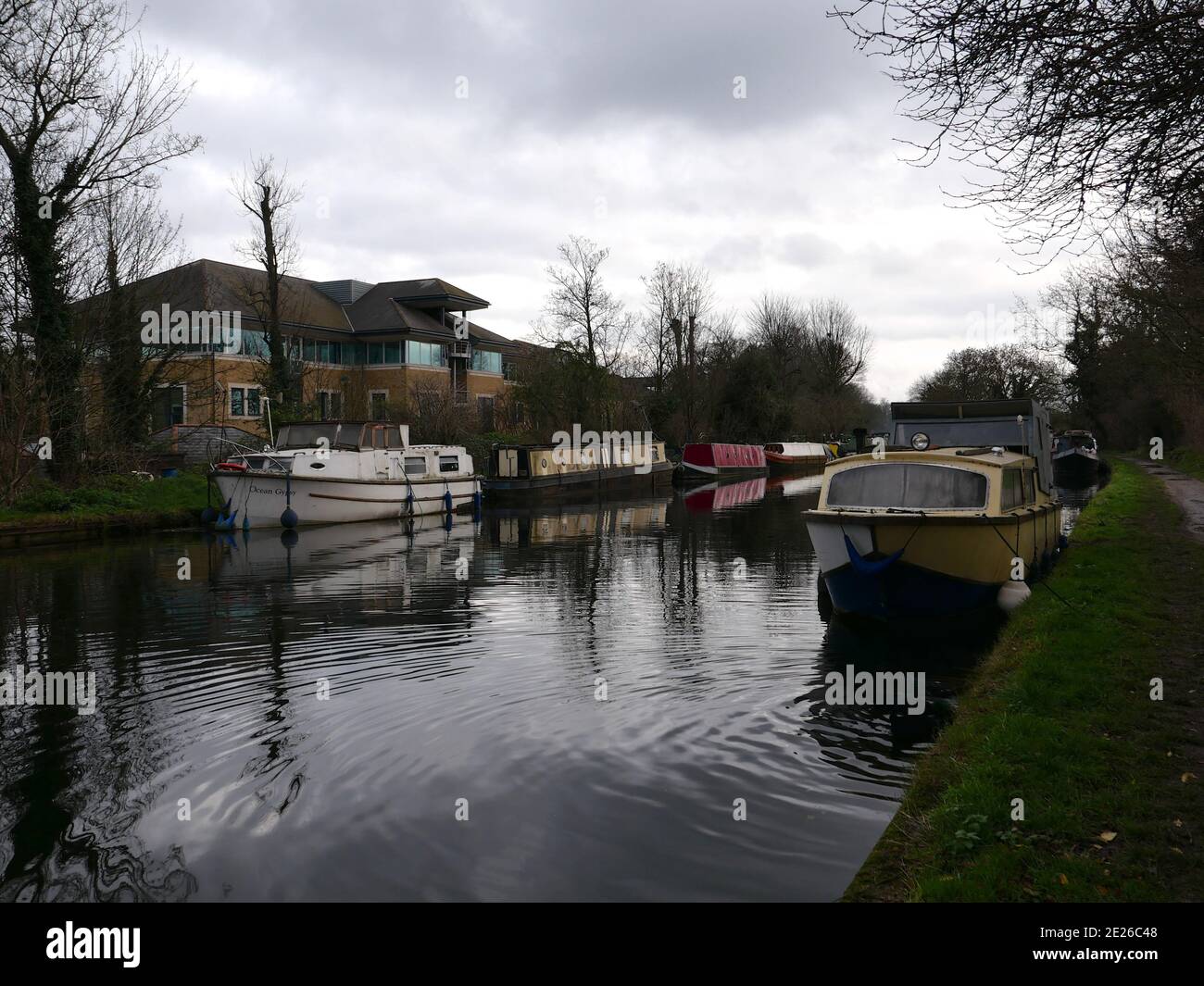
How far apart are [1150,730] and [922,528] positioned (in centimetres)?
472

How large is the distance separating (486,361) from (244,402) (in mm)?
20498

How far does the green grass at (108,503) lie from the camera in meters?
22.6

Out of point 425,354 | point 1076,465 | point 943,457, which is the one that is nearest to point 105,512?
point 943,457

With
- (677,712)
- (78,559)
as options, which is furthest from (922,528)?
(78,559)

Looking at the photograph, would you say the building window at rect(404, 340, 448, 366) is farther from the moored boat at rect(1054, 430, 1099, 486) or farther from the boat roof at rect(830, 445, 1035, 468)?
the boat roof at rect(830, 445, 1035, 468)

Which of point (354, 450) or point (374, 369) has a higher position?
point (374, 369)

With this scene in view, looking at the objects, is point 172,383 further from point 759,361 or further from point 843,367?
point 843,367

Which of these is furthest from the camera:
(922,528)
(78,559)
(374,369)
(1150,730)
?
(374,369)

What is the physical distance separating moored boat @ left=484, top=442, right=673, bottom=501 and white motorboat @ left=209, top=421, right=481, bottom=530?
4.24m

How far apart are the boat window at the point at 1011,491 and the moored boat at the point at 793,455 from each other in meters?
49.7

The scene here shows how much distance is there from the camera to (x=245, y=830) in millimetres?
5973

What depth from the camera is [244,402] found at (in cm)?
4625

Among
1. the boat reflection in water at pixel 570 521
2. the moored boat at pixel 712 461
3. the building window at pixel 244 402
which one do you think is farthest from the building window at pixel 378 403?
the moored boat at pixel 712 461

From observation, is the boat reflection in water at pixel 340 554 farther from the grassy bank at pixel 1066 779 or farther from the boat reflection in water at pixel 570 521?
the grassy bank at pixel 1066 779
